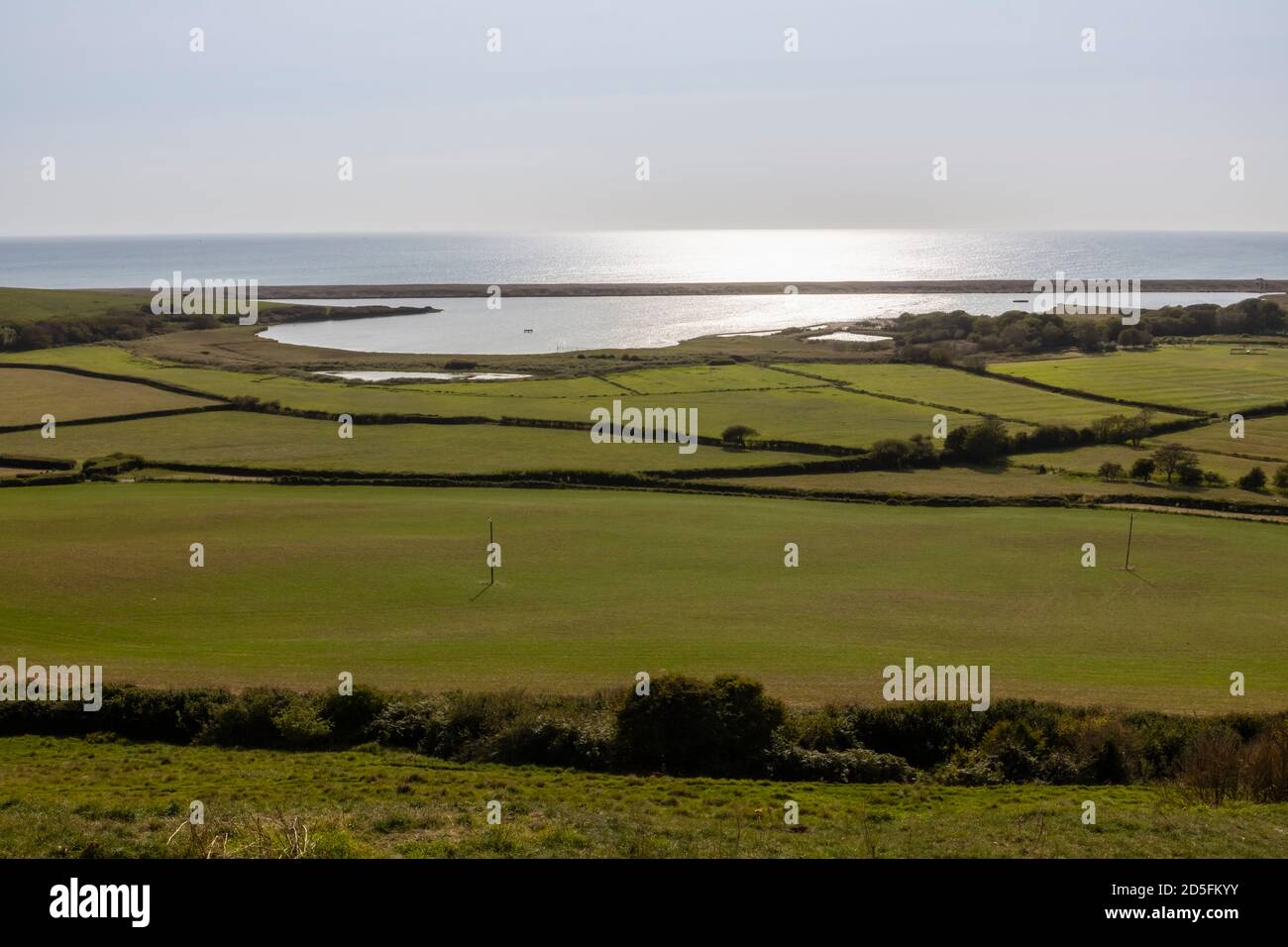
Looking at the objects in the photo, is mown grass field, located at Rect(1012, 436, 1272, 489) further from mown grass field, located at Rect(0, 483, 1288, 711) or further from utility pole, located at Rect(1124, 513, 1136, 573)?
mown grass field, located at Rect(0, 483, 1288, 711)

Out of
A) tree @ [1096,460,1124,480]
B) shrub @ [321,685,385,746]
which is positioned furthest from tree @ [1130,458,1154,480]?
shrub @ [321,685,385,746]

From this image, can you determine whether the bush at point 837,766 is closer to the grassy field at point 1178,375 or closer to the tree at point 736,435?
the tree at point 736,435

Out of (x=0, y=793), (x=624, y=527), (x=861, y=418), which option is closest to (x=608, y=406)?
(x=861, y=418)

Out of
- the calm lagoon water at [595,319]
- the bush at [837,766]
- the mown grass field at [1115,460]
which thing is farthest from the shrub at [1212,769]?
the calm lagoon water at [595,319]

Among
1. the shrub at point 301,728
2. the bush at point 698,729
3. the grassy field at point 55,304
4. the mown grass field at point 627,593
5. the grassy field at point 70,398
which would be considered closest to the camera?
the bush at point 698,729

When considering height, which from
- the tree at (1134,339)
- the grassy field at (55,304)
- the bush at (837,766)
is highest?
the grassy field at (55,304)

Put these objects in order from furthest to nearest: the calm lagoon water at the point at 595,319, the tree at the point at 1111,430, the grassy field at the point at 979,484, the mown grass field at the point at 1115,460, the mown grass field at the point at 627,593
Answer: the calm lagoon water at the point at 595,319, the tree at the point at 1111,430, the mown grass field at the point at 1115,460, the grassy field at the point at 979,484, the mown grass field at the point at 627,593
